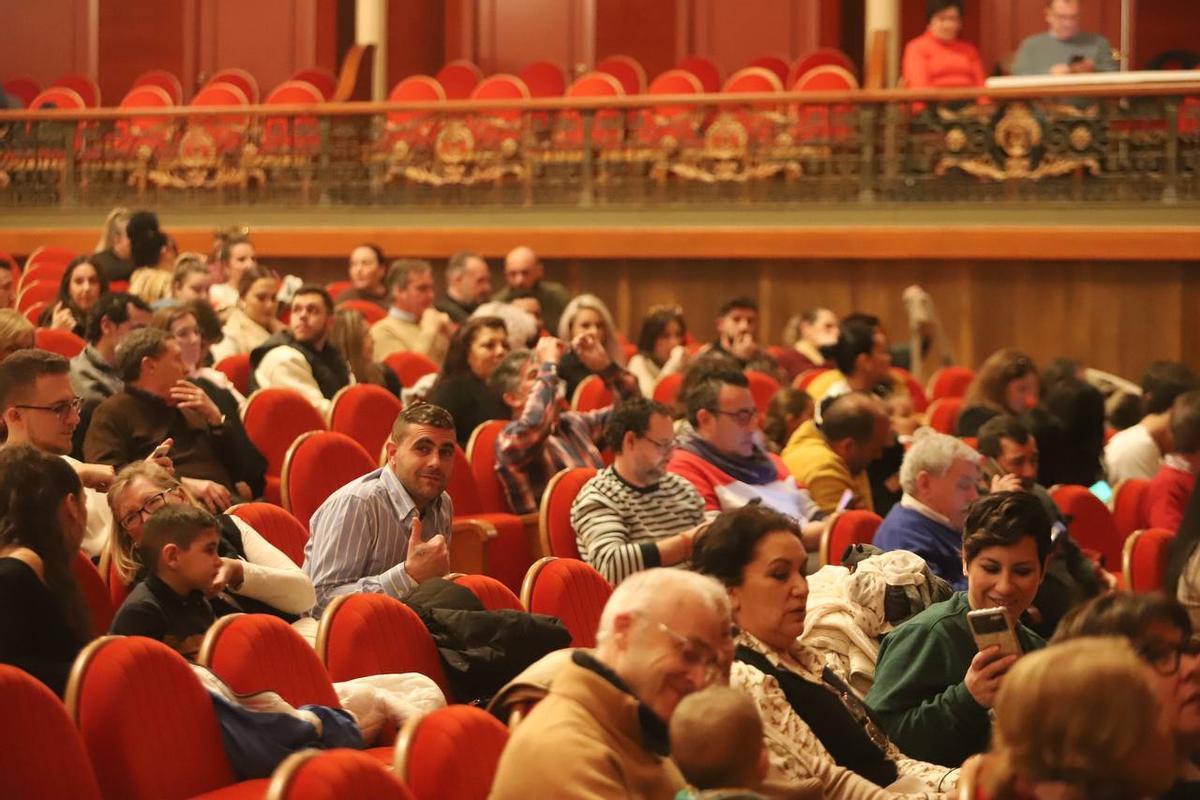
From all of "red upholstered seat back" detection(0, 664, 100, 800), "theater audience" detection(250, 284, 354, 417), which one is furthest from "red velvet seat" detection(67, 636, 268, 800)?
"theater audience" detection(250, 284, 354, 417)

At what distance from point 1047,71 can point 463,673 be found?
733cm

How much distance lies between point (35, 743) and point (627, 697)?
87 cm

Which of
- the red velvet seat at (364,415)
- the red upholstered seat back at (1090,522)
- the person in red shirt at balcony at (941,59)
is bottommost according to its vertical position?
the red upholstered seat back at (1090,522)

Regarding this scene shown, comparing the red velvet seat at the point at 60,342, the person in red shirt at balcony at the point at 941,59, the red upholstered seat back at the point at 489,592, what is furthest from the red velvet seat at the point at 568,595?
the person in red shirt at balcony at the point at 941,59

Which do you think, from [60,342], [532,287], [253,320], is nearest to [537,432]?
[60,342]

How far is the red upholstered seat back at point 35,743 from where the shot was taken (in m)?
2.59

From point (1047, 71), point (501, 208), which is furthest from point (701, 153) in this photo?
point (1047, 71)

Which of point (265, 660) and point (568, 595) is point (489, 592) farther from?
point (265, 660)

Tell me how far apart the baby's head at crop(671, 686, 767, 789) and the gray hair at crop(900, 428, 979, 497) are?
2.27 meters

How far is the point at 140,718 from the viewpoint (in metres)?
2.82

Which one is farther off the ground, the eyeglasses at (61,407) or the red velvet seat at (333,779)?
the eyeglasses at (61,407)

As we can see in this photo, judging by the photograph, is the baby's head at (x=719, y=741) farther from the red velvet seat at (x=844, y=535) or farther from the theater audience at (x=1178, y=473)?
A: the theater audience at (x=1178, y=473)

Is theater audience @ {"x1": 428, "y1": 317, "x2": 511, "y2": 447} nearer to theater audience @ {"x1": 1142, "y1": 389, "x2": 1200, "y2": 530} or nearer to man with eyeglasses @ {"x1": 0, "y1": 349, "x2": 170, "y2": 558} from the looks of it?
man with eyeglasses @ {"x1": 0, "y1": 349, "x2": 170, "y2": 558}

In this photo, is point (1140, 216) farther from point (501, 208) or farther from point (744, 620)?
point (744, 620)
